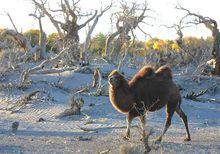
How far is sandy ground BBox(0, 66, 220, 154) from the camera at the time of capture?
399 inches

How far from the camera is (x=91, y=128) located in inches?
496

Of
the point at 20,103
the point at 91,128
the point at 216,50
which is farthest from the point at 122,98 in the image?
the point at 216,50

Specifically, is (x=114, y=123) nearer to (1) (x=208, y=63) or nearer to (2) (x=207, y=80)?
(2) (x=207, y=80)

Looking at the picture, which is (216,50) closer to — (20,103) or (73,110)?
(20,103)

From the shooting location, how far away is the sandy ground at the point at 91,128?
1012 cm

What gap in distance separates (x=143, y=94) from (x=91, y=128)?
1.97 m

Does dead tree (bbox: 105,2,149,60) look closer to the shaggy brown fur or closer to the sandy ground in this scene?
the sandy ground

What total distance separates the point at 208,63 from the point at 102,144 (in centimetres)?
1443

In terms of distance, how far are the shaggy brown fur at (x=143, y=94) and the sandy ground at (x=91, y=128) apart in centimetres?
41

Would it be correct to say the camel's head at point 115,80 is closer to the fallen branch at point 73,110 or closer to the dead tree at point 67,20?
the fallen branch at point 73,110

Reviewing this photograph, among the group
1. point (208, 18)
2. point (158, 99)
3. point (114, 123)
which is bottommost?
point (114, 123)

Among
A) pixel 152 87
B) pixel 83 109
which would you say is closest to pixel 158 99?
pixel 152 87

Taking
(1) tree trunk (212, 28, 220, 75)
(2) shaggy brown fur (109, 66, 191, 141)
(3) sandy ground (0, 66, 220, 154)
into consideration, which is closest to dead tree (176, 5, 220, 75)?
(1) tree trunk (212, 28, 220, 75)

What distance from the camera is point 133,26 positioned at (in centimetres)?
2723
